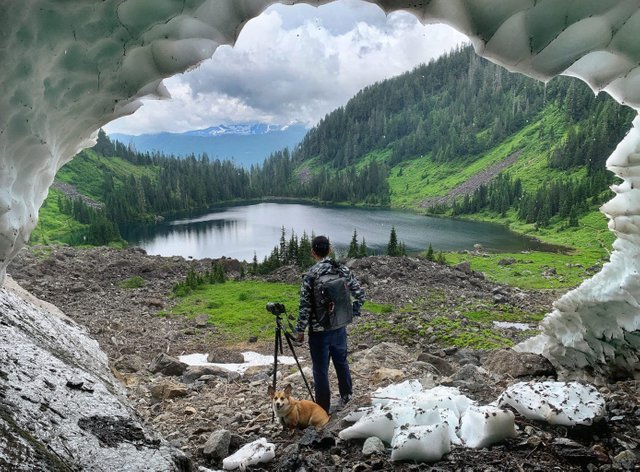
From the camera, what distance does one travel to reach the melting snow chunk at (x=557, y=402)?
181 inches

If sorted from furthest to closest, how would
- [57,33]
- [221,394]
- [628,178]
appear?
[221,394] → [628,178] → [57,33]

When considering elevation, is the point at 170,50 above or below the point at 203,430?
above

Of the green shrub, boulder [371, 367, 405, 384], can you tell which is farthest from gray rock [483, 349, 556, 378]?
the green shrub

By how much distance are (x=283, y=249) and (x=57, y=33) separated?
1825 inches

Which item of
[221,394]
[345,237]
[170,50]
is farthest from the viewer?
[345,237]

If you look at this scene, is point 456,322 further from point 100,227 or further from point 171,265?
point 100,227

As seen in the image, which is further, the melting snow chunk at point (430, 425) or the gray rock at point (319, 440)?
the gray rock at point (319, 440)

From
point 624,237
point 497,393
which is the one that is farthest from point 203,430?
point 624,237

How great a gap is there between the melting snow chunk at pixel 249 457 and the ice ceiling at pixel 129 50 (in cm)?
304

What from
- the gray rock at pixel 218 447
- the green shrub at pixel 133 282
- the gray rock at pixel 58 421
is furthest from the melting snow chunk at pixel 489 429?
the green shrub at pixel 133 282

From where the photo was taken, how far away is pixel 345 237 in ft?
261

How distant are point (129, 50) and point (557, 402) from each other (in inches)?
194

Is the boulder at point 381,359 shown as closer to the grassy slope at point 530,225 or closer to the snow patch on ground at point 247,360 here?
the snow patch on ground at point 247,360

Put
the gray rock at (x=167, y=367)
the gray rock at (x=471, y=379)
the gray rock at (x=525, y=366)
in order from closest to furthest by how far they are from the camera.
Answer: the gray rock at (x=471, y=379) < the gray rock at (x=525, y=366) < the gray rock at (x=167, y=367)
